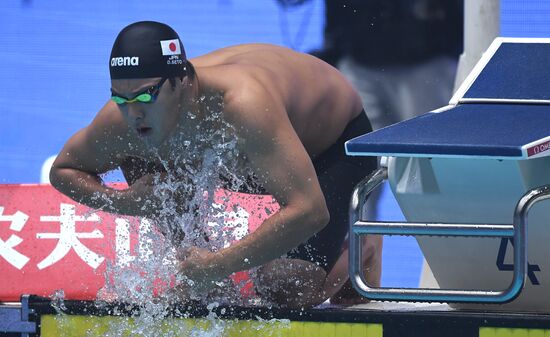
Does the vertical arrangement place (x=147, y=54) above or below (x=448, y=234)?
above

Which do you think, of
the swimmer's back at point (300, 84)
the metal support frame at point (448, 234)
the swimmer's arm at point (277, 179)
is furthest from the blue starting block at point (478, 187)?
the swimmer's back at point (300, 84)

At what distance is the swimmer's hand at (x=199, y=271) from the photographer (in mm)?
3064

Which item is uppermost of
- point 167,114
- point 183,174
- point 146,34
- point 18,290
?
point 146,34

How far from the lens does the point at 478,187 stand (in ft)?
9.16

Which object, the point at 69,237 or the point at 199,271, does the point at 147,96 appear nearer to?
the point at 199,271

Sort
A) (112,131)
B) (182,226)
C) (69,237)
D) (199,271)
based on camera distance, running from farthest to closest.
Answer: (69,237), (182,226), (112,131), (199,271)

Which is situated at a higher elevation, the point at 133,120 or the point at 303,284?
the point at 133,120

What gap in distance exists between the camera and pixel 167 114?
3033 millimetres

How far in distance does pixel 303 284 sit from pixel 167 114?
2.22ft

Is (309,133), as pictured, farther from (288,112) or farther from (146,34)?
(146,34)

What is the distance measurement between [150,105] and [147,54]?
0.14 m

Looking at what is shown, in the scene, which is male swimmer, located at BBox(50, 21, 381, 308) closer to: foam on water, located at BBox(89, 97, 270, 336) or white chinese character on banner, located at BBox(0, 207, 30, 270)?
foam on water, located at BBox(89, 97, 270, 336)

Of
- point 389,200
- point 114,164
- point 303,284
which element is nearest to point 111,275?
point 114,164

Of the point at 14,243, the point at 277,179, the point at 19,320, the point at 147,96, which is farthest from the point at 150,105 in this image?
the point at 14,243
